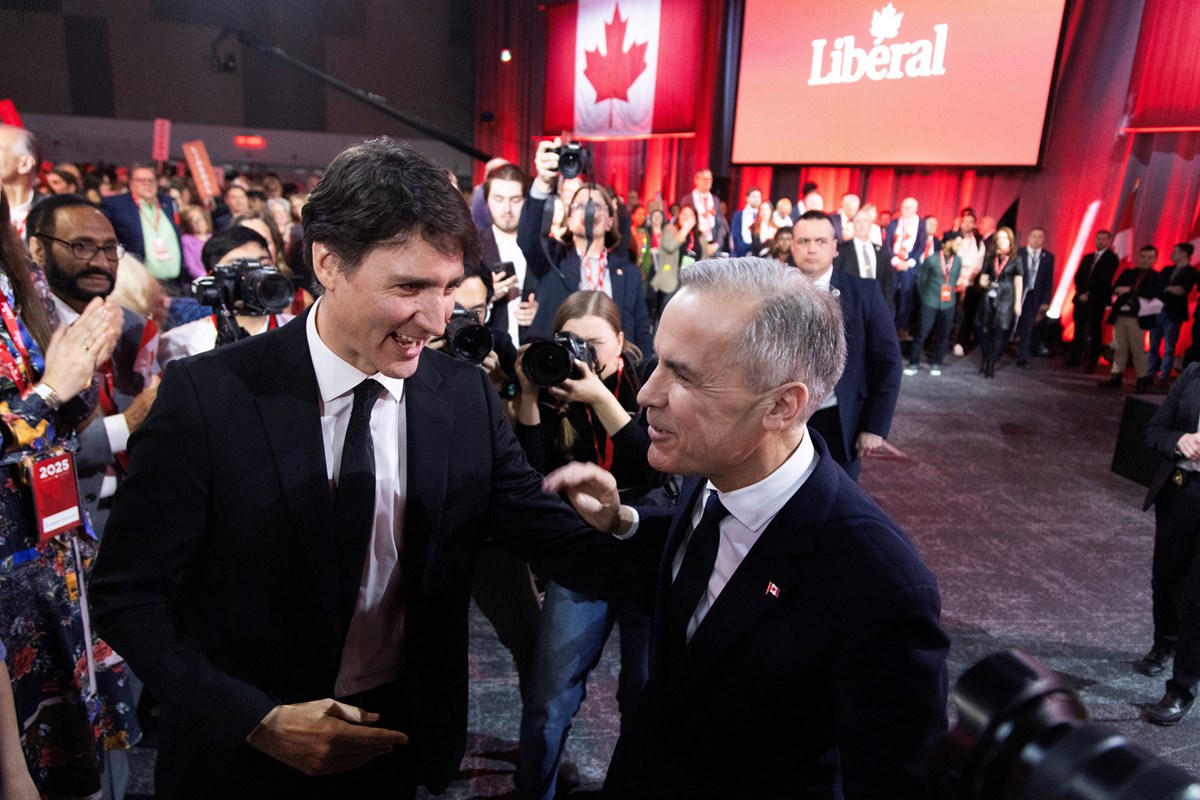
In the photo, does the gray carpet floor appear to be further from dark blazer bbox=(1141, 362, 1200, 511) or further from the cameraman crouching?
the cameraman crouching

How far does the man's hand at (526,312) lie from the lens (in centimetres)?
355

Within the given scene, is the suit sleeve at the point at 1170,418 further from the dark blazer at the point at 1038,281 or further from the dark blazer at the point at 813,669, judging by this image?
the dark blazer at the point at 1038,281

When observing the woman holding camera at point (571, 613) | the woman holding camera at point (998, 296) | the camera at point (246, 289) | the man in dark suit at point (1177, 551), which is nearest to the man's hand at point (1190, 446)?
the man in dark suit at point (1177, 551)

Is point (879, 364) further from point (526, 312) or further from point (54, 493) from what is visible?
point (54, 493)

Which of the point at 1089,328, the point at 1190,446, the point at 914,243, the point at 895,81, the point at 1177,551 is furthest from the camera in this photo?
the point at 895,81

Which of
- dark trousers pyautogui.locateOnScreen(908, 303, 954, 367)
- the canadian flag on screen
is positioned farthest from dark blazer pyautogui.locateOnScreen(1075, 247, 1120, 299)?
the canadian flag on screen

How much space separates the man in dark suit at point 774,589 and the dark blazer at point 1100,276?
32.8 ft

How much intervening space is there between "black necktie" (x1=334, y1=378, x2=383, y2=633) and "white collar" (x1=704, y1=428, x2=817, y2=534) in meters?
0.58

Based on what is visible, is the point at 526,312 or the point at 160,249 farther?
the point at 160,249

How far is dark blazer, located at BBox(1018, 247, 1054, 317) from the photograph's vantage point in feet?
29.7

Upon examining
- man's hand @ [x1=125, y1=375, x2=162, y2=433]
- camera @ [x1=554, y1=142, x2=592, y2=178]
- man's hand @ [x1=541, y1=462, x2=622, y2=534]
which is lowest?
man's hand @ [x1=125, y1=375, x2=162, y2=433]

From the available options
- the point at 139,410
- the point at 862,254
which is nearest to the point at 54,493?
the point at 139,410

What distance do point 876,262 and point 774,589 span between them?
7.15 m

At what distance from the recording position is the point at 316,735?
3.64 ft
